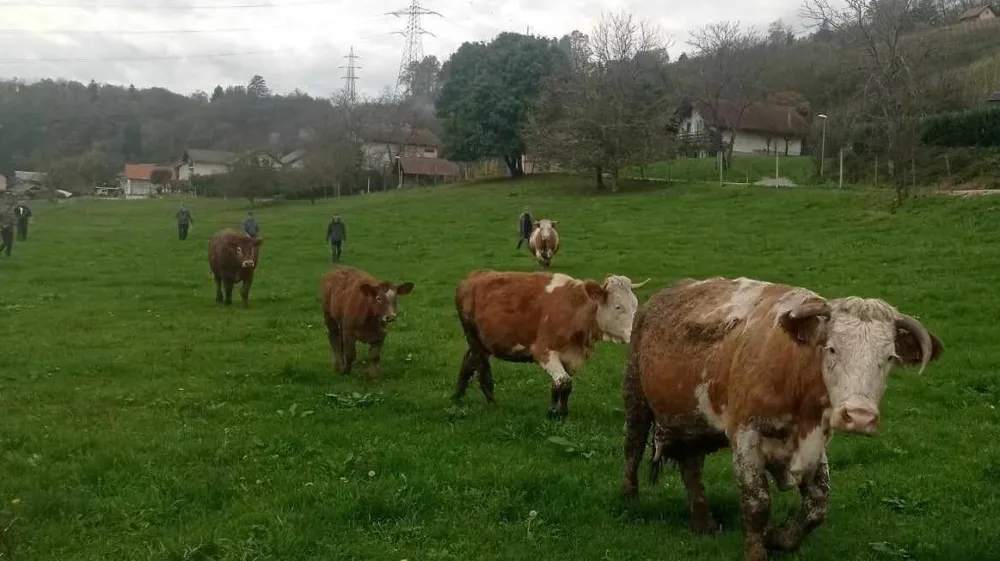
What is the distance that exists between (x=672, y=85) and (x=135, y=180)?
2092 inches

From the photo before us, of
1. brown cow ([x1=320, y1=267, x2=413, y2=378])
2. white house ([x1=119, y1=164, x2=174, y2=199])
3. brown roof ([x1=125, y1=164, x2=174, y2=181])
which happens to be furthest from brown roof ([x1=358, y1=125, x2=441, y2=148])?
brown cow ([x1=320, y1=267, x2=413, y2=378])

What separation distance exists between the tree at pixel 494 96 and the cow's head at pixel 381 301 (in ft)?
154

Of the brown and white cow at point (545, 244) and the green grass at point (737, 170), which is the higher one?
the green grass at point (737, 170)

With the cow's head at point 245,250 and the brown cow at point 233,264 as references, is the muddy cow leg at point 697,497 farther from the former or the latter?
the cow's head at point 245,250

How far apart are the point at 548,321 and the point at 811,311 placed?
5.92m

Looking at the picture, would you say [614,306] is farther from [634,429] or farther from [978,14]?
[978,14]

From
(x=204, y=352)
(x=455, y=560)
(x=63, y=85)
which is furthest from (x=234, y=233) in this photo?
(x=63, y=85)

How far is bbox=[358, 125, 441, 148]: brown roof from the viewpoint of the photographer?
277 feet

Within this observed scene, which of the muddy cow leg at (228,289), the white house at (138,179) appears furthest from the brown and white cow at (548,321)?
the white house at (138,179)

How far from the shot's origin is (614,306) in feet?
33.6

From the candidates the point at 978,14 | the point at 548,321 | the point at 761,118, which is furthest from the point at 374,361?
the point at 978,14

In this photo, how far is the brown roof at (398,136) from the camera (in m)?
84.6

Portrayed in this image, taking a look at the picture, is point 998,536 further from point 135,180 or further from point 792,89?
point 135,180

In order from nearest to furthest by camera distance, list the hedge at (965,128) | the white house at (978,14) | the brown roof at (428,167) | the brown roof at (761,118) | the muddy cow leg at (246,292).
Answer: the muddy cow leg at (246,292), the hedge at (965,128), the brown roof at (761,118), the brown roof at (428,167), the white house at (978,14)
